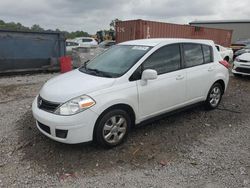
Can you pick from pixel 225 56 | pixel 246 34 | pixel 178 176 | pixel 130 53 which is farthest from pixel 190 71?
pixel 246 34

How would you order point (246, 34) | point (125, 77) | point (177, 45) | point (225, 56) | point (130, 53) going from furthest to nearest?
point (246, 34) → point (225, 56) → point (177, 45) → point (130, 53) → point (125, 77)

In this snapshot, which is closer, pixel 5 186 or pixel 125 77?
pixel 5 186

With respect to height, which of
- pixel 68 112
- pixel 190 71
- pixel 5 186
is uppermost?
pixel 190 71

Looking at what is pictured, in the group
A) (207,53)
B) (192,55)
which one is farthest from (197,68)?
(207,53)

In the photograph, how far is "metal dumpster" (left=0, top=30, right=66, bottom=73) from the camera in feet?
32.4

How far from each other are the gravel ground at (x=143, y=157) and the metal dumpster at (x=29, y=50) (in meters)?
5.53

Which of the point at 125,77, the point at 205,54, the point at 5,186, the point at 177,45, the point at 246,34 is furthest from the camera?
the point at 246,34

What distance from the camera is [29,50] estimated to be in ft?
34.2

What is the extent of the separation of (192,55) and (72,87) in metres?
2.55

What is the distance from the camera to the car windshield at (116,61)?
4034mm

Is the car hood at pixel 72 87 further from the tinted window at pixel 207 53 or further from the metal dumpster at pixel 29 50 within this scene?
the metal dumpster at pixel 29 50

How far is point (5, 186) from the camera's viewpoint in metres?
3.00

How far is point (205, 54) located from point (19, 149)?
399cm

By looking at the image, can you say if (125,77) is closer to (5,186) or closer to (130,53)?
(130,53)
